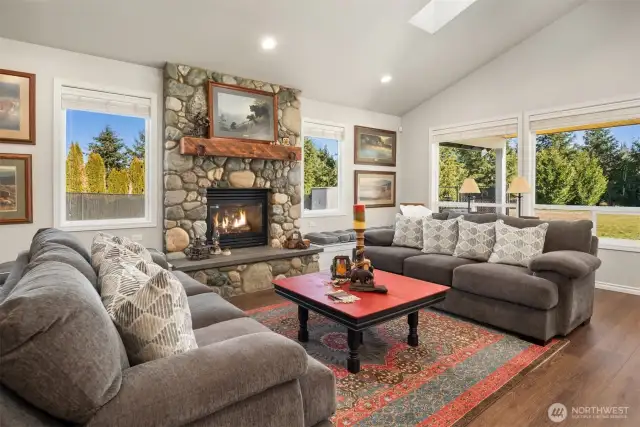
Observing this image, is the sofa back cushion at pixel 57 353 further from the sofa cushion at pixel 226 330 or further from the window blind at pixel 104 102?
the window blind at pixel 104 102

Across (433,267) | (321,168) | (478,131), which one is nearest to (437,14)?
(478,131)

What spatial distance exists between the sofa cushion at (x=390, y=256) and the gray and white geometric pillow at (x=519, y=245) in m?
0.89

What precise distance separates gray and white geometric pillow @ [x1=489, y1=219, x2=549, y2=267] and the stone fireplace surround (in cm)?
233

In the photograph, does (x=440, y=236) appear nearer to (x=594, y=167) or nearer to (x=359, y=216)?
(x=359, y=216)

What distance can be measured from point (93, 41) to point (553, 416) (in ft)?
15.8

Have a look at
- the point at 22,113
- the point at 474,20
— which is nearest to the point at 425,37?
the point at 474,20

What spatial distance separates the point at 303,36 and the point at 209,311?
11.2 ft

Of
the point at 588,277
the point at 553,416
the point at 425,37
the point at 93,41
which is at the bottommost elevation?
the point at 553,416

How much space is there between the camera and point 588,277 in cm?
321

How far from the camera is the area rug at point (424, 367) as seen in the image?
203cm

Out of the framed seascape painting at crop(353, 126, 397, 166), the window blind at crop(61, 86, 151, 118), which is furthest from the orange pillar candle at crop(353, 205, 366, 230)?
the framed seascape painting at crop(353, 126, 397, 166)

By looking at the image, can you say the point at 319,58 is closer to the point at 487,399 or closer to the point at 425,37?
the point at 425,37

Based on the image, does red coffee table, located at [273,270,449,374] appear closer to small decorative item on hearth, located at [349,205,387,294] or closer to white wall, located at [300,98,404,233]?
small decorative item on hearth, located at [349,205,387,294]

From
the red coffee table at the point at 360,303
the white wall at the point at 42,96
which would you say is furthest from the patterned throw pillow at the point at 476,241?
the white wall at the point at 42,96
